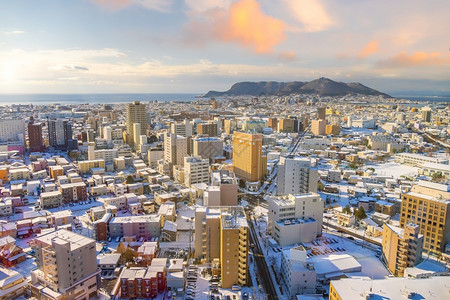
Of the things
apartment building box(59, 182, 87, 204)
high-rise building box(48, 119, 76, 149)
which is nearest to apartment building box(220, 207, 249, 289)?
apartment building box(59, 182, 87, 204)

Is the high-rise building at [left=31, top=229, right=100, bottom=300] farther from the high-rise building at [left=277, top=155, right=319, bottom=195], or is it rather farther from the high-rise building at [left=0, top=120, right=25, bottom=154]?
the high-rise building at [left=0, top=120, right=25, bottom=154]

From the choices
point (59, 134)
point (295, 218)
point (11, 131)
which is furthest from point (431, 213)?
point (11, 131)

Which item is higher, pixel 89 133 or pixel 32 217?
pixel 89 133

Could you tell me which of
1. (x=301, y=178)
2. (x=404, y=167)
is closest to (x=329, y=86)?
(x=404, y=167)

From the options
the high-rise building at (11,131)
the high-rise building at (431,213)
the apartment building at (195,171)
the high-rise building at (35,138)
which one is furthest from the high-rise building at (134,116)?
the high-rise building at (431,213)

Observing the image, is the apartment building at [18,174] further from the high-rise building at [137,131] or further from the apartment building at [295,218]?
the apartment building at [295,218]

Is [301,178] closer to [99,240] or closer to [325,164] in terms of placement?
[99,240]

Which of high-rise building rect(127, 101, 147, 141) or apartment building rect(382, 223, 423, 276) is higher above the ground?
high-rise building rect(127, 101, 147, 141)
